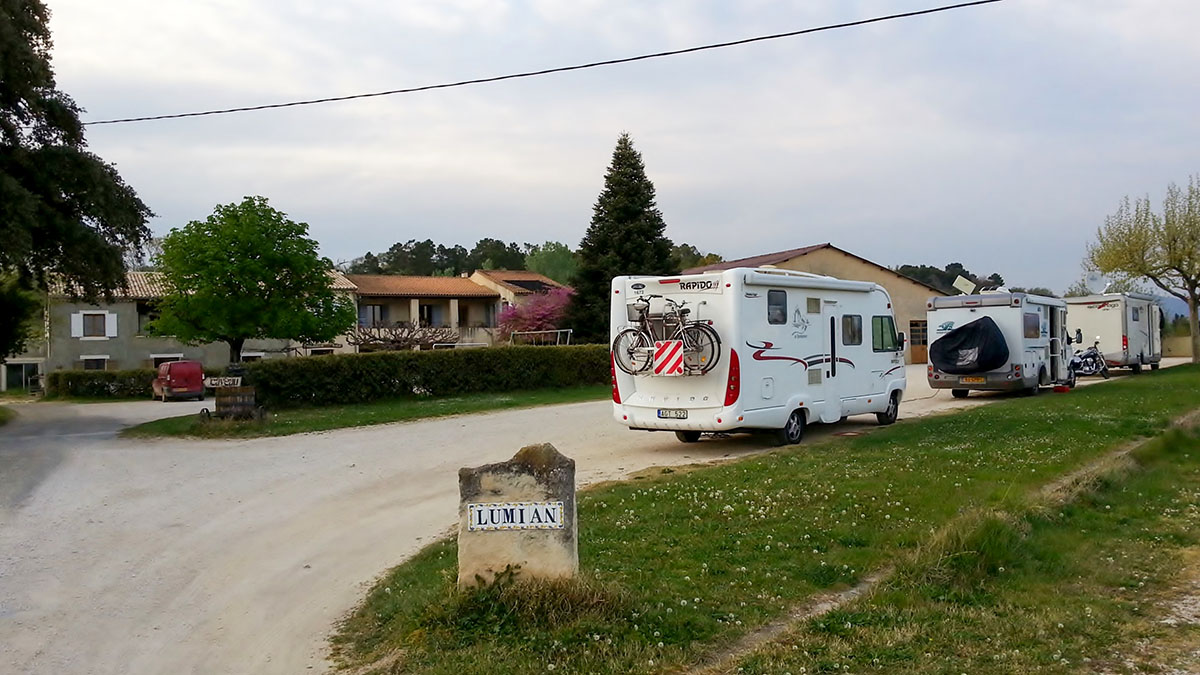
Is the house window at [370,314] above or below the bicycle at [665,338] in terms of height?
above

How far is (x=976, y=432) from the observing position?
15.2 metres

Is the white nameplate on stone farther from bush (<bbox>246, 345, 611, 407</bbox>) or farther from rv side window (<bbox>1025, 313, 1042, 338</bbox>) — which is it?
rv side window (<bbox>1025, 313, 1042, 338</bbox>)

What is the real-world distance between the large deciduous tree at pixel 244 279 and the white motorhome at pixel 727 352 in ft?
79.6

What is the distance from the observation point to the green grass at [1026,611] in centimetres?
544

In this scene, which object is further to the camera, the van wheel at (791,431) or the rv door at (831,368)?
the rv door at (831,368)

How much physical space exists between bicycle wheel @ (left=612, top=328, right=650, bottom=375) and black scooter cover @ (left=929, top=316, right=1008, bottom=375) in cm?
1208

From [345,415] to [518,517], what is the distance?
54.1ft

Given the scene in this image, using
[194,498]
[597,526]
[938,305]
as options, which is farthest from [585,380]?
[597,526]

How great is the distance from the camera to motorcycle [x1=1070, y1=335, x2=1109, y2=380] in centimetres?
3131

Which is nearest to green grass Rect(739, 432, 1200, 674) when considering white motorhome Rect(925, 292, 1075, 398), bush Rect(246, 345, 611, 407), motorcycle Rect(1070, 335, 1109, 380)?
white motorhome Rect(925, 292, 1075, 398)

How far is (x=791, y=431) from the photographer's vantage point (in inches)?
599

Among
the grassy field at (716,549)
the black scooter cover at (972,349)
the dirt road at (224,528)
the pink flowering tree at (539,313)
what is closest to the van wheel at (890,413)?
the dirt road at (224,528)

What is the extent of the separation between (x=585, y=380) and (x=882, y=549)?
23.5 m

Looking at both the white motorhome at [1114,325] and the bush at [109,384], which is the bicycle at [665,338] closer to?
the white motorhome at [1114,325]
